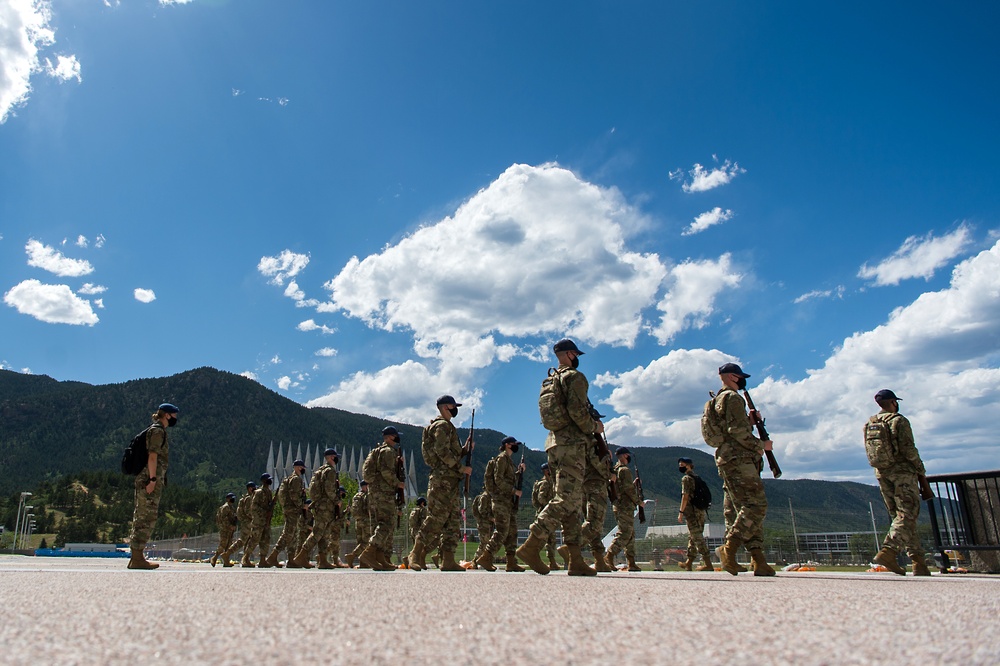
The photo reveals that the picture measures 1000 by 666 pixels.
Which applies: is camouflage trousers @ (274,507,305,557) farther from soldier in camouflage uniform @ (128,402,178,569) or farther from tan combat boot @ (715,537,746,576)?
tan combat boot @ (715,537,746,576)

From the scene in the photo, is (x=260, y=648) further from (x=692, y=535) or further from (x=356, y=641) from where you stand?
(x=692, y=535)

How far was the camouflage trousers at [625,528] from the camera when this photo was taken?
10505 mm

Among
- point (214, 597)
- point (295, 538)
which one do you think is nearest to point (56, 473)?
point (295, 538)

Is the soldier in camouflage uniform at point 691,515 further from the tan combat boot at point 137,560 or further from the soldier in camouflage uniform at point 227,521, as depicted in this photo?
the soldier in camouflage uniform at point 227,521

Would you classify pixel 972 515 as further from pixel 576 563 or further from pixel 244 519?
pixel 244 519

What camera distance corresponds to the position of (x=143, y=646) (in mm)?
2242

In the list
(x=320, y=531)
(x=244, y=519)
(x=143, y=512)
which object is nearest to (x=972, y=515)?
(x=320, y=531)

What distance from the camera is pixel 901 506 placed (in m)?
7.50

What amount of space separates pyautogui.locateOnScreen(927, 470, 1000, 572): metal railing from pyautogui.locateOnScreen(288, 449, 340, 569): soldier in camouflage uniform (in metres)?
9.72

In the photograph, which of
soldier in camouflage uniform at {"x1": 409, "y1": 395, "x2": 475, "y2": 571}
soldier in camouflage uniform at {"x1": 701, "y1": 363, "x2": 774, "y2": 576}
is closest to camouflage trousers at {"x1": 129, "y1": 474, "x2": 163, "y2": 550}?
soldier in camouflage uniform at {"x1": 409, "y1": 395, "x2": 475, "y2": 571}

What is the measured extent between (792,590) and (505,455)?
7075 millimetres

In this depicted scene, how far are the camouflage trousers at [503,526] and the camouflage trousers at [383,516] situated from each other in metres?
1.68

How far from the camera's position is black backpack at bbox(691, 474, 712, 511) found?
1084 centimetres

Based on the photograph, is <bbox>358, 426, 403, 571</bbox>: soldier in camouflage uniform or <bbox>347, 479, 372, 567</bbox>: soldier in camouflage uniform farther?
<bbox>347, 479, 372, 567</bbox>: soldier in camouflage uniform
